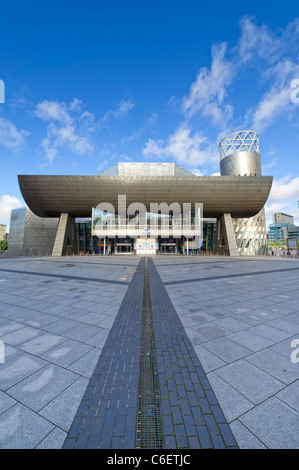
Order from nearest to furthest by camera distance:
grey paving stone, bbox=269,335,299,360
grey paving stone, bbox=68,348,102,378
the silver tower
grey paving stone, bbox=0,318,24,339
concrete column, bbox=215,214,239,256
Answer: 1. grey paving stone, bbox=68,348,102,378
2. grey paving stone, bbox=269,335,299,360
3. grey paving stone, bbox=0,318,24,339
4. concrete column, bbox=215,214,239,256
5. the silver tower

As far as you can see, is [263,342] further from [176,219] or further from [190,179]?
[176,219]

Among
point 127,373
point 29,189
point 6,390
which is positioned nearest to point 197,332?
point 127,373

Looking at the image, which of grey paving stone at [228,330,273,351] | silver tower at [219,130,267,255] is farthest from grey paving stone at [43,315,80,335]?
silver tower at [219,130,267,255]

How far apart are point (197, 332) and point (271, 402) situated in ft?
7.01

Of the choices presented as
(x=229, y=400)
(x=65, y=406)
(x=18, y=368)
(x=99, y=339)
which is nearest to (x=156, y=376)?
(x=229, y=400)

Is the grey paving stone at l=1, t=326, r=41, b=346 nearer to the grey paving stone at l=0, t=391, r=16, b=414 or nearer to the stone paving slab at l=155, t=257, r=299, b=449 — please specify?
the grey paving stone at l=0, t=391, r=16, b=414

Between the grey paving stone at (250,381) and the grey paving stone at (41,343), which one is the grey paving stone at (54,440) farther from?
the grey paving stone at (250,381)

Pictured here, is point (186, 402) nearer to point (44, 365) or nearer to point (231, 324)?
point (44, 365)

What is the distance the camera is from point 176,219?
46094 millimetres

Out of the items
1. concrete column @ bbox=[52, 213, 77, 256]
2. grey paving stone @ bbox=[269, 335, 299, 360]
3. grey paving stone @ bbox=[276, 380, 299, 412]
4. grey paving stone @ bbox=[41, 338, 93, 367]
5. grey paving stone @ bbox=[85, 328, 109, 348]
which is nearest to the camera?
grey paving stone @ bbox=[276, 380, 299, 412]

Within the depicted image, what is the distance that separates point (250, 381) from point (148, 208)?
41425mm

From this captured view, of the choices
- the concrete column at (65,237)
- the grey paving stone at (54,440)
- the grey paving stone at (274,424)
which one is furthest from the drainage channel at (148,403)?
the concrete column at (65,237)

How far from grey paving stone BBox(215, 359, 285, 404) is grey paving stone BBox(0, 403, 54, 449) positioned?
254cm

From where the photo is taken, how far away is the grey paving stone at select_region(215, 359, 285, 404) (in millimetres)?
2578
